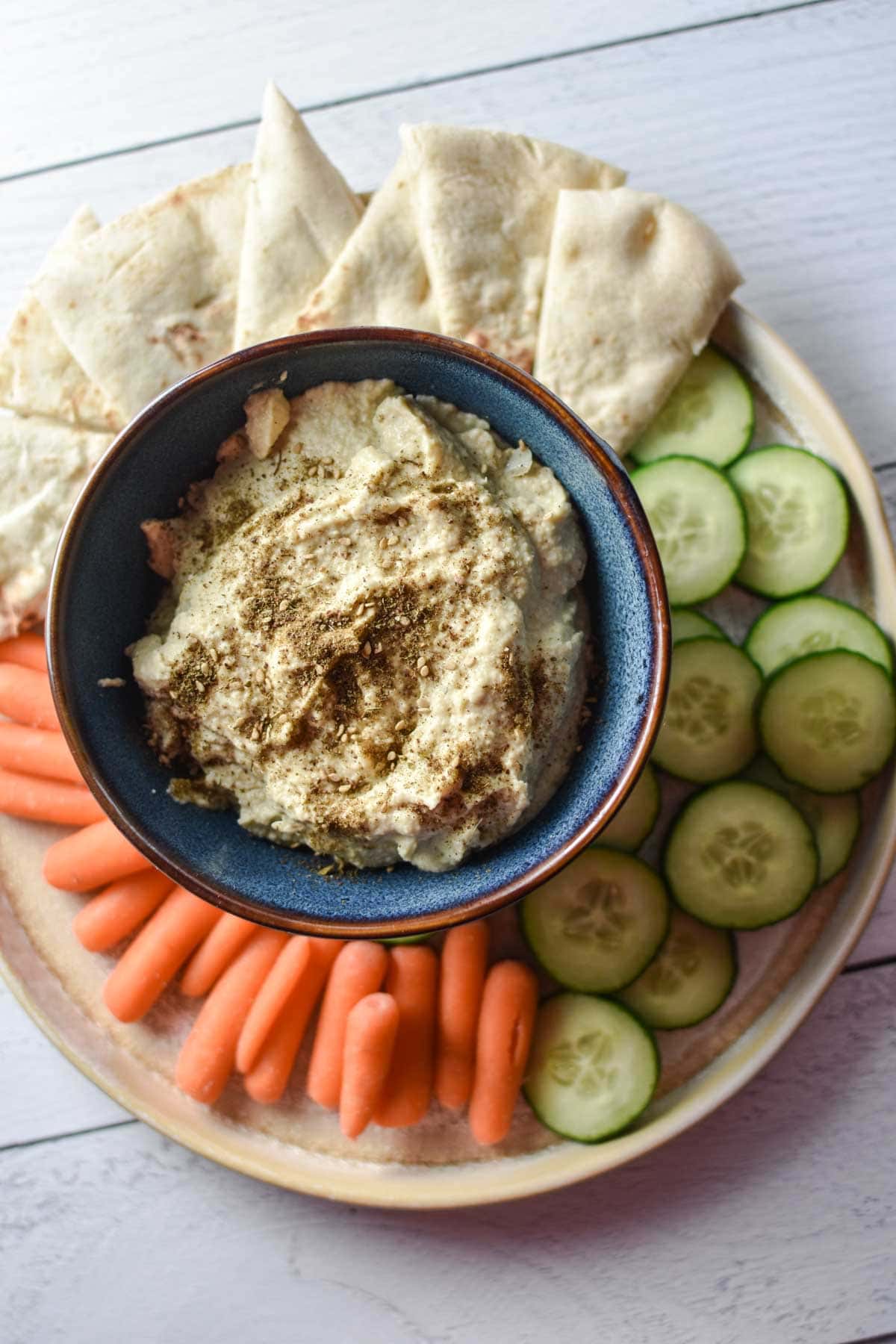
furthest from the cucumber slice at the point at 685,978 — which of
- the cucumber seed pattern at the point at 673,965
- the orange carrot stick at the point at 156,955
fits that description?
the orange carrot stick at the point at 156,955

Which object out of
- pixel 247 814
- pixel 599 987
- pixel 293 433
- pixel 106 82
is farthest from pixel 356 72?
pixel 599 987

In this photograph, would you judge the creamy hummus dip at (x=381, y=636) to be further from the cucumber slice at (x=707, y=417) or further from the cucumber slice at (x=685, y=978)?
the cucumber slice at (x=685, y=978)

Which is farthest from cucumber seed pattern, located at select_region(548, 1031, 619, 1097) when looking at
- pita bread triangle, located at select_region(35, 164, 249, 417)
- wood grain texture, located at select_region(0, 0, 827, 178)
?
wood grain texture, located at select_region(0, 0, 827, 178)

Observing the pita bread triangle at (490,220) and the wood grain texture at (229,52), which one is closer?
the pita bread triangle at (490,220)

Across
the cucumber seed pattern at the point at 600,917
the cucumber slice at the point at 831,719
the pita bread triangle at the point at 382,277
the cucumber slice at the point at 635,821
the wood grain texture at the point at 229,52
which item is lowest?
the cucumber seed pattern at the point at 600,917

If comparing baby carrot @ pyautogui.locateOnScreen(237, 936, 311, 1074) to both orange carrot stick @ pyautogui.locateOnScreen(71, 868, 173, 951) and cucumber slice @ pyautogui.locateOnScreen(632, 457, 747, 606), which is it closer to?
orange carrot stick @ pyautogui.locateOnScreen(71, 868, 173, 951)

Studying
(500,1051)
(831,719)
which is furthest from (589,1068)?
(831,719)
